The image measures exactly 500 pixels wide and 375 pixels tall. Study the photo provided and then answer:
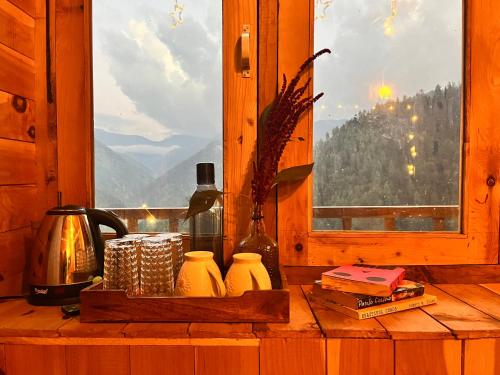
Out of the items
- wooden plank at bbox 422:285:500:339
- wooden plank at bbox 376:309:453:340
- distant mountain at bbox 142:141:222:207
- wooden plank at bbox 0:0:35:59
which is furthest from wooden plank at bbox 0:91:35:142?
wooden plank at bbox 422:285:500:339

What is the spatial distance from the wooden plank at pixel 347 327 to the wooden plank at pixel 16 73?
1022 millimetres

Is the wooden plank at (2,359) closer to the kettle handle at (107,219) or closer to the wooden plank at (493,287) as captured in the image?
→ the kettle handle at (107,219)

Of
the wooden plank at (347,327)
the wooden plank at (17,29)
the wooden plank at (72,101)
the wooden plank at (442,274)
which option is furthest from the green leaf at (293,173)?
the wooden plank at (17,29)

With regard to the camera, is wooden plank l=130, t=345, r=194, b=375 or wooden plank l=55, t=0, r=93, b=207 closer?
wooden plank l=130, t=345, r=194, b=375

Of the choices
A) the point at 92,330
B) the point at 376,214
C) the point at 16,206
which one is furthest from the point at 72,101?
the point at 376,214

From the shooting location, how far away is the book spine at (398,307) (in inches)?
32.9

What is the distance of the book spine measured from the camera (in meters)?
0.84

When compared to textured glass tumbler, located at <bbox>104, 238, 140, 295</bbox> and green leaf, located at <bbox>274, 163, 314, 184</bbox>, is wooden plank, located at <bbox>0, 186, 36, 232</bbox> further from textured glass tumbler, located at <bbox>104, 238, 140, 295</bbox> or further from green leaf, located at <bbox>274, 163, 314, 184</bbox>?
green leaf, located at <bbox>274, 163, 314, 184</bbox>

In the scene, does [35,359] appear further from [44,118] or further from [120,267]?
[44,118]

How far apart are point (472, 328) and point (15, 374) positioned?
3.22ft

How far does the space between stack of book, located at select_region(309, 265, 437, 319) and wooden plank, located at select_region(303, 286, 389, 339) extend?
0.07ft

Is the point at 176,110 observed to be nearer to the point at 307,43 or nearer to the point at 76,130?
the point at 76,130

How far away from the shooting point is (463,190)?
1127 millimetres

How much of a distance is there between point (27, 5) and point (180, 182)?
0.70 metres
